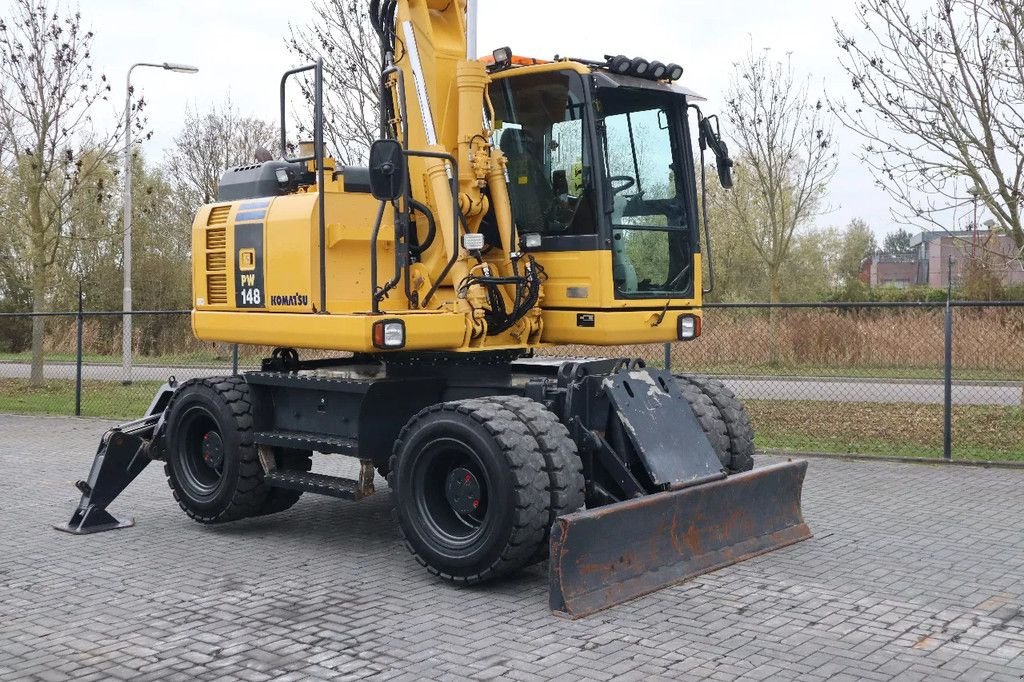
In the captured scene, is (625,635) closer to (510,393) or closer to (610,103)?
(510,393)

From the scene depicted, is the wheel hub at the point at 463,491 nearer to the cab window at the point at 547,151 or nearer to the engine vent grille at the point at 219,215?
the cab window at the point at 547,151

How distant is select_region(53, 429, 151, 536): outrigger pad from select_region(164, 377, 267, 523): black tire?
295 millimetres

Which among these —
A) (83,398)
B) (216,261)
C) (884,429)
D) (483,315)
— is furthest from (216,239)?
(83,398)

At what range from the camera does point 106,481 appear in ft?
29.0

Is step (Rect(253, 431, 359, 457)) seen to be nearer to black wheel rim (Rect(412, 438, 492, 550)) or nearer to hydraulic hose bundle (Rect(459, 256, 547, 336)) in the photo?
black wheel rim (Rect(412, 438, 492, 550))

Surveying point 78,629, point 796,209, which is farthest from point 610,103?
point 796,209

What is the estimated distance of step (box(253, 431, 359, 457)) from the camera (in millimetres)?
8086

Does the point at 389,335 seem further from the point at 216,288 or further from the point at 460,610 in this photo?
the point at 216,288

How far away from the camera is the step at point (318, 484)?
25.9 ft

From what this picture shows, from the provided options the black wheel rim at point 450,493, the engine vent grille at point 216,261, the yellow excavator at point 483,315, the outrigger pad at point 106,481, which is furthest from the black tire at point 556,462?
the outrigger pad at point 106,481

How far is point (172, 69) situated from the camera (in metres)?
21.1

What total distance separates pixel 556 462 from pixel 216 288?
3.73 metres

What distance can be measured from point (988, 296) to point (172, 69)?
17646 mm

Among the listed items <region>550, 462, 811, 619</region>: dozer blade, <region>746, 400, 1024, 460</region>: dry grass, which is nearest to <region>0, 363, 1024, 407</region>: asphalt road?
<region>746, 400, 1024, 460</region>: dry grass
